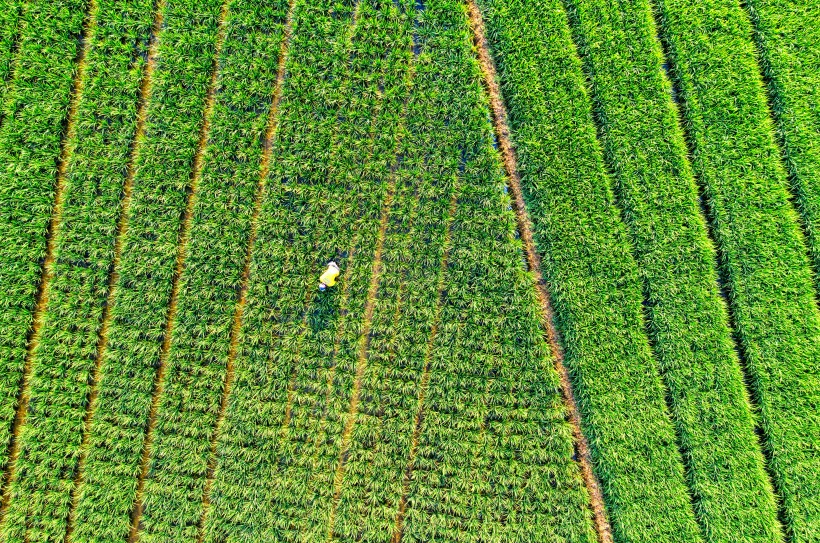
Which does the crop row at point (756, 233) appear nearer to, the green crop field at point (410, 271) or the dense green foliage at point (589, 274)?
the green crop field at point (410, 271)

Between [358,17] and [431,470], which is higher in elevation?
[358,17]

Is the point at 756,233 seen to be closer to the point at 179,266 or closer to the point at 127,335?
the point at 179,266

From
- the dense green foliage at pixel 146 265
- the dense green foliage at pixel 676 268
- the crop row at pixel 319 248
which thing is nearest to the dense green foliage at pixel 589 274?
the dense green foliage at pixel 676 268

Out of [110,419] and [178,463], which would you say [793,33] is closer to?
[178,463]

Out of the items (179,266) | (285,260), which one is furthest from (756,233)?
(179,266)

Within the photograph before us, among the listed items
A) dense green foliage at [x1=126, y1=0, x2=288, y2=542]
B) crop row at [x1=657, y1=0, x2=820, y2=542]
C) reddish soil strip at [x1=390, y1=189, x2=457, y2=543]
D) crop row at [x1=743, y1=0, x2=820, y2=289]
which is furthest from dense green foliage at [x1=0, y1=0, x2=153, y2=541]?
crop row at [x1=743, y1=0, x2=820, y2=289]

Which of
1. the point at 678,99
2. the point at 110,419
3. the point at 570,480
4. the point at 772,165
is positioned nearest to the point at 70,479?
the point at 110,419

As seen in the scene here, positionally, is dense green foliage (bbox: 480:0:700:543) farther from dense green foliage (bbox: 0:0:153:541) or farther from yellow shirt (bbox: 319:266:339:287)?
dense green foliage (bbox: 0:0:153:541)
